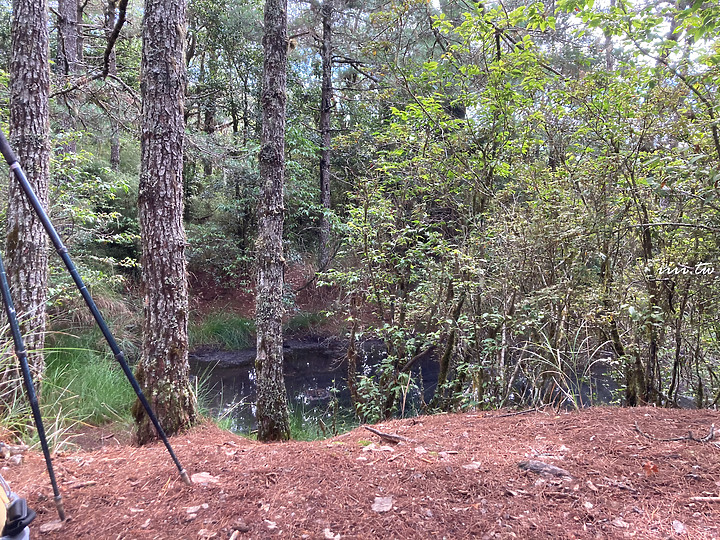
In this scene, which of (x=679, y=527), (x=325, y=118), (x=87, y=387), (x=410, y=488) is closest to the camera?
(x=679, y=527)

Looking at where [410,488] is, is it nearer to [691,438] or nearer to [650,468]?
[650,468]

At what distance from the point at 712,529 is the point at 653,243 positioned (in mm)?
2769

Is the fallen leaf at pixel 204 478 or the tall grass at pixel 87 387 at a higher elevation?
the fallen leaf at pixel 204 478

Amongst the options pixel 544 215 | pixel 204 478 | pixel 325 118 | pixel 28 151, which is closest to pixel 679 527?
pixel 204 478

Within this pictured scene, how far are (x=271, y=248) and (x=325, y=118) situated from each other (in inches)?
341

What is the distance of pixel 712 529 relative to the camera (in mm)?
1498

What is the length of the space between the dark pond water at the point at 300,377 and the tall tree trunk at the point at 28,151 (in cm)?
283

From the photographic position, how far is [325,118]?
39.5ft

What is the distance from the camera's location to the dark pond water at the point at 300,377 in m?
6.64

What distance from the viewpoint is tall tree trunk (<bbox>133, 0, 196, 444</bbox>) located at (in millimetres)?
3051

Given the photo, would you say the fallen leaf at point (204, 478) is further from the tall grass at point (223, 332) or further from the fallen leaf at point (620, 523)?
the tall grass at point (223, 332)

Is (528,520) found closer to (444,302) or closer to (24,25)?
(444,302)

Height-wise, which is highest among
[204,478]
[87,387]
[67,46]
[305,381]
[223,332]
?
[67,46]

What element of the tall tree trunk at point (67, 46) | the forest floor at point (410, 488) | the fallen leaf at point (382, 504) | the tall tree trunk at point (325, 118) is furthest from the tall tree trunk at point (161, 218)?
the tall tree trunk at point (325, 118)
